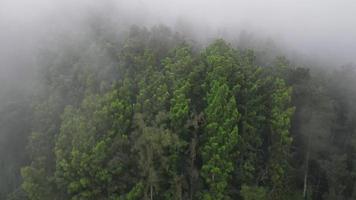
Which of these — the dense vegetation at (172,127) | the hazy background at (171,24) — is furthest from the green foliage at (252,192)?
the hazy background at (171,24)

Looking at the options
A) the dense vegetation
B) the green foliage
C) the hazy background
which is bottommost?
the green foliage

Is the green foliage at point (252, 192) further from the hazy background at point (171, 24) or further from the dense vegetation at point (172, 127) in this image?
the hazy background at point (171, 24)

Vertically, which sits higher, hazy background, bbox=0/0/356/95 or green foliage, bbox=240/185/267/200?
hazy background, bbox=0/0/356/95

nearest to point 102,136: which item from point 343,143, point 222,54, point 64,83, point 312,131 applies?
point 64,83

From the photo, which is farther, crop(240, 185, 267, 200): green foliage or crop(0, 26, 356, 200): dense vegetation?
crop(0, 26, 356, 200): dense vegetation

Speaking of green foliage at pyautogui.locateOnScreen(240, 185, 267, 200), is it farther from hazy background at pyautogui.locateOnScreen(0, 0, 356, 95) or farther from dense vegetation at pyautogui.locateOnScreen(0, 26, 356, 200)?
hazy background at pyautogui.locateOnScreen(0, 0, 356, 95)

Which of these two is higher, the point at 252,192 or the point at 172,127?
the point at 172,127

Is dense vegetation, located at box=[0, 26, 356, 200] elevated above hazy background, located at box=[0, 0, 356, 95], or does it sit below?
below

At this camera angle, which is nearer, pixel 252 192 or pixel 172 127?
pixel 252 192

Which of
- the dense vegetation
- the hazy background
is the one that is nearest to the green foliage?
the dense vegetation
